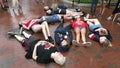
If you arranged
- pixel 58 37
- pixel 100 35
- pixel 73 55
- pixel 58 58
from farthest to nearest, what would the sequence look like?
pixel 100 35, pixel 58 37, pixel 73 55, pixel 58 58

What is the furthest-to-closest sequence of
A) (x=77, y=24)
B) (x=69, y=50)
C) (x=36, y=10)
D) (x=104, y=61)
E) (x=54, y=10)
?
1. (x=36, y=10)
2. (x=54, y=10)
3. (x=77, y=24)
4. (x=69, y=50)
5. (x=104, y=61)

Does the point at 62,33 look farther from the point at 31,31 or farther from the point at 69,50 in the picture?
the point at 31,31

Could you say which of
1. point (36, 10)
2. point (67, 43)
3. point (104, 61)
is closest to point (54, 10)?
point (36, 10)

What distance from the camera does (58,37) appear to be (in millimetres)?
4809

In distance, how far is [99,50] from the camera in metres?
4.70

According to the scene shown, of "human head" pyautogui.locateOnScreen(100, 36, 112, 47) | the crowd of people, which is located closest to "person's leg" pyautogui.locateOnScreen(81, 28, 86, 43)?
the crowd of people

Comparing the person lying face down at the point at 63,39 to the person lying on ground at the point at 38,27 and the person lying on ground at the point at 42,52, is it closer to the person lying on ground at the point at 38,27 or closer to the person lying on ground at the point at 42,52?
the person lying on ground at the point at 38,27

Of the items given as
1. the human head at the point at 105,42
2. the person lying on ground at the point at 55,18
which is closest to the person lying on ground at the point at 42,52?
the human head at the point at 105,42

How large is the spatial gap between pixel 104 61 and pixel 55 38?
127 cm

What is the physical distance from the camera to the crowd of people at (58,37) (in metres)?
4.13

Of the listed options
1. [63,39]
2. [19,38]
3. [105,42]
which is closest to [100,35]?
[105,42]

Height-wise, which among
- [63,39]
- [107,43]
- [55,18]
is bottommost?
[107,43]

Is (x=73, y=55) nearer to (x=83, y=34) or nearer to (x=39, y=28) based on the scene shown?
(x=83, y=34)

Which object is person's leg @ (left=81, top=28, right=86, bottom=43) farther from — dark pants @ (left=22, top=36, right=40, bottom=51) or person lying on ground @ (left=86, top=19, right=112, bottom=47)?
dark pants @ (left=22, top=36, right=40, bottom=51)
